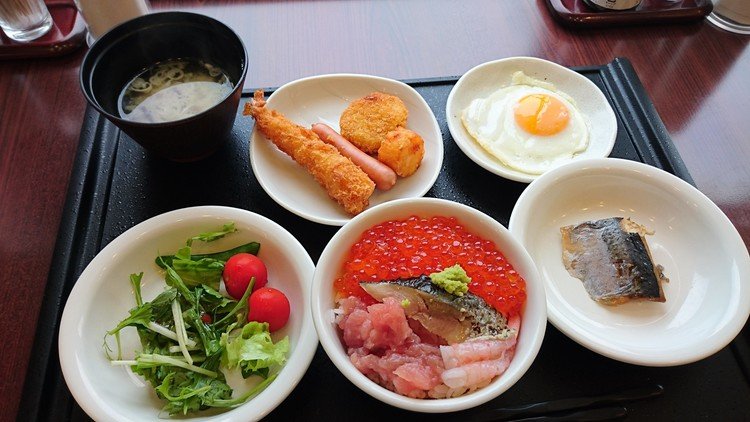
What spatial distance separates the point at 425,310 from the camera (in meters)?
1.33

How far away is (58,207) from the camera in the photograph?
192 cm

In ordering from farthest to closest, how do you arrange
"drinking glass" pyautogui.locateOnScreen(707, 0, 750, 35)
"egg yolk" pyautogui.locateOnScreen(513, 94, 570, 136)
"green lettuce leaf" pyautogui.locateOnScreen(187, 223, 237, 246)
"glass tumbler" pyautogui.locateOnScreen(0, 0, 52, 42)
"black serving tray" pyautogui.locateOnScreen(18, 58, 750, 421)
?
"drinking glass" pyautogui.locateOnScreen(707, 0, 750, 35) → "glass tumbler" pyautogui.locateOnScreen(0, 0, 52, 42) → "egg yolk" pyautogui.locateOnScreen(513, 94, 570, 136) → "green lettuce leaf" pyautogui.locateOnScreen(187, 223, 237, 246) → "black serving tray" pyautogui.locateOnScreen(18, 58, 750, 421)

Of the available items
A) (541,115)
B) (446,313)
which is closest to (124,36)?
(446,313)

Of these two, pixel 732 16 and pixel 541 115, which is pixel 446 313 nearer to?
pixel 541 115

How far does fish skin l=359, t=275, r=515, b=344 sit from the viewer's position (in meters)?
1.32

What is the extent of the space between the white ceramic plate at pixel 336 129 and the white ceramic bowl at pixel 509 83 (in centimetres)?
12

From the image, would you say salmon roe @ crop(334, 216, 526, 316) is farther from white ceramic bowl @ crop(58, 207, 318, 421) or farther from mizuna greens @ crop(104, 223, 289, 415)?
mizuna greens @ crop(104, 223, 289, 415)

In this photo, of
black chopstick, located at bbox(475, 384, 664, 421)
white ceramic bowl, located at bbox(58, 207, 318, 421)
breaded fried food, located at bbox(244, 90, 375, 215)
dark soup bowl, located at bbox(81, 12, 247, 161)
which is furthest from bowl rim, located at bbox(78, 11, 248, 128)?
black chopstick, located at bbox(475, 384, 664, 421)

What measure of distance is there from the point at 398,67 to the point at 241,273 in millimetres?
1310

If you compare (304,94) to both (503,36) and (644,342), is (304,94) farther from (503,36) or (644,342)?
(644,342)

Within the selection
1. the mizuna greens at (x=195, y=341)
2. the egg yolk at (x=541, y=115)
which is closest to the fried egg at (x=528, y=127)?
the egg yolk at (x=541, y=115)

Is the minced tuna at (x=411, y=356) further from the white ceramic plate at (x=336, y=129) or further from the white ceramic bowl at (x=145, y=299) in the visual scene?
the white ceramic plate at (x=336, y=129)

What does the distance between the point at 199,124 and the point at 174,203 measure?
0.32 meters

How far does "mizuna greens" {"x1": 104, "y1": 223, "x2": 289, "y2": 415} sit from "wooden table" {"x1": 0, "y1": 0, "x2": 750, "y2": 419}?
21.7 inches
